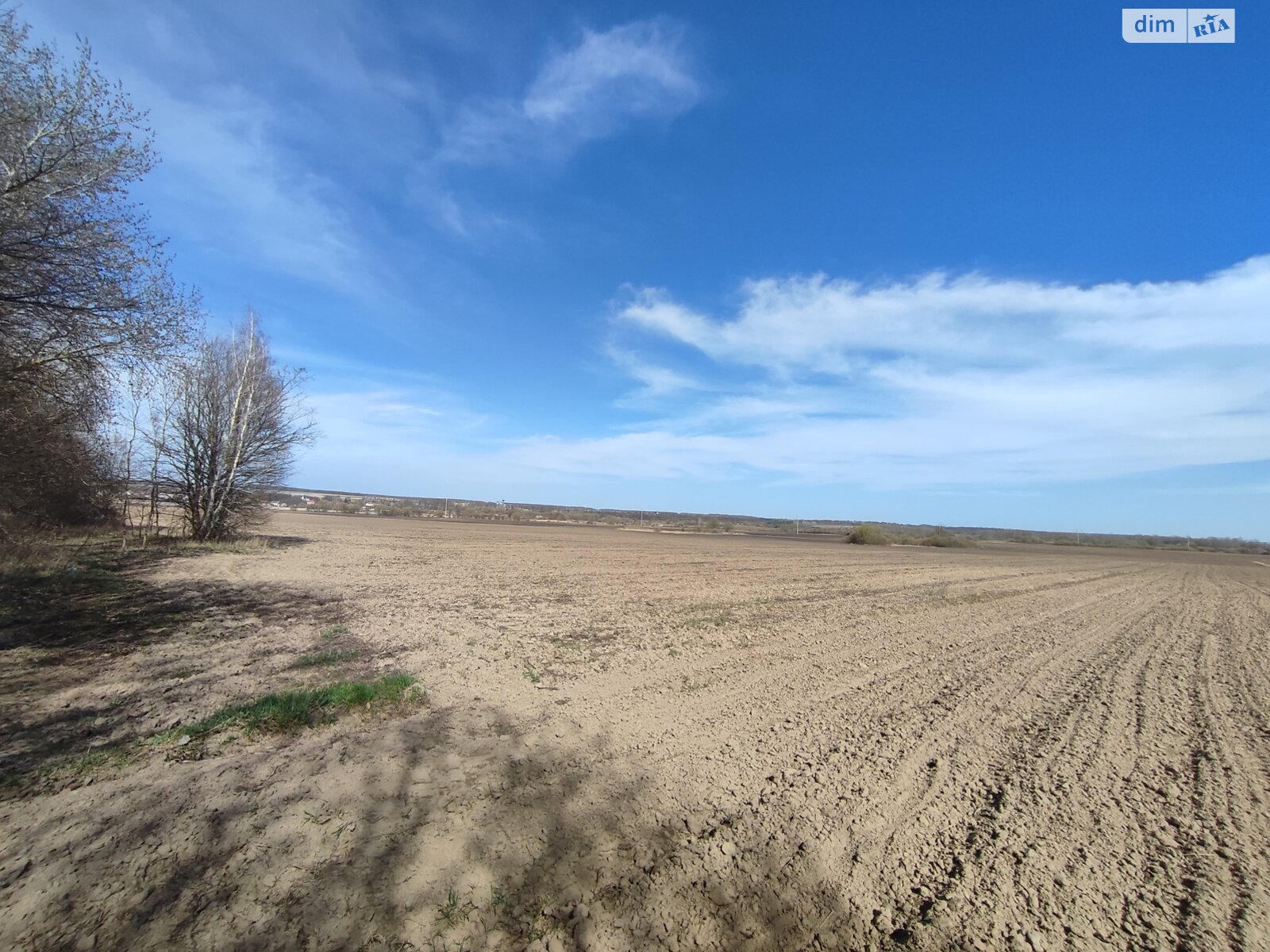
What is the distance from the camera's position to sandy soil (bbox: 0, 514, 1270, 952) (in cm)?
252

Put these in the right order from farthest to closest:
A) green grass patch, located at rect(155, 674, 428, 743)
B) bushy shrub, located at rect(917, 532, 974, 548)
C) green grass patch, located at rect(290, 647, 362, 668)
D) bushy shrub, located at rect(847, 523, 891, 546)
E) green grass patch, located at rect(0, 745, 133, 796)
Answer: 1. bushy shrub, located at rect(917, 532, 974, 548)
2. bushy shrub, located at rect(847, 523, 891, 546)
3. green grass patch, located at rect(290, 647, 362, 668)
4. green grass patch, located at rect(155, 674, 428, 743)
5. green grass patch, located at rect(0, 745, 133, 796)

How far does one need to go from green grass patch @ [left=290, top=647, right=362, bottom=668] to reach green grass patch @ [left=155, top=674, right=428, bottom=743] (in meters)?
0.92

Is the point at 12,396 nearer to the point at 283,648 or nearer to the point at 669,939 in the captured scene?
the point at 283,648

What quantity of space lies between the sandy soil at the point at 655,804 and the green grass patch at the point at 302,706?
0.24 m

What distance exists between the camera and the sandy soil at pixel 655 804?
252cm

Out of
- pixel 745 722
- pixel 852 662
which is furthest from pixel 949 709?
pixel 745 722

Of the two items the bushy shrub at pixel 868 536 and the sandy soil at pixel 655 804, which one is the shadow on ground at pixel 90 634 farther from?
the bushy shrub at pixel 868 536

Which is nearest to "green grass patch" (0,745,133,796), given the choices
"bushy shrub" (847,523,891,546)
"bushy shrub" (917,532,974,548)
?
"bushy shrub" (847,523,891,546)

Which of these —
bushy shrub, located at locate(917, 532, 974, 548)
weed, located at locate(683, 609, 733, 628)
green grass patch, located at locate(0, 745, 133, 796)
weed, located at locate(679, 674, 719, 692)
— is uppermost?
bushy shrub, located at locate(917, 532, 974, 548)

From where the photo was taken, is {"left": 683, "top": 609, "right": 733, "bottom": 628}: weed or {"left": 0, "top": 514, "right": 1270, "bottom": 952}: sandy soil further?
{"left": 683, "top": 609, "right": 733, "bottom": 628}: weed

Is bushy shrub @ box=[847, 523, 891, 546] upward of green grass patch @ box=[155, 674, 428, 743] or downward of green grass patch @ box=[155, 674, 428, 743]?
upward

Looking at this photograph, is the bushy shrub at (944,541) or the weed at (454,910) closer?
the weed at (454,910)

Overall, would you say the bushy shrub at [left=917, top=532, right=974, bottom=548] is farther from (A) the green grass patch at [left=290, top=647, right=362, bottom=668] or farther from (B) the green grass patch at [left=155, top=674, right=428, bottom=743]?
(B) the green grass patch at [left=155, top=674, right=428, bottom=743]

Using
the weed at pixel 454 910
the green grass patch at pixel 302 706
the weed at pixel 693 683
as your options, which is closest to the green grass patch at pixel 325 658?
the green grass patch at pixel 302 706
